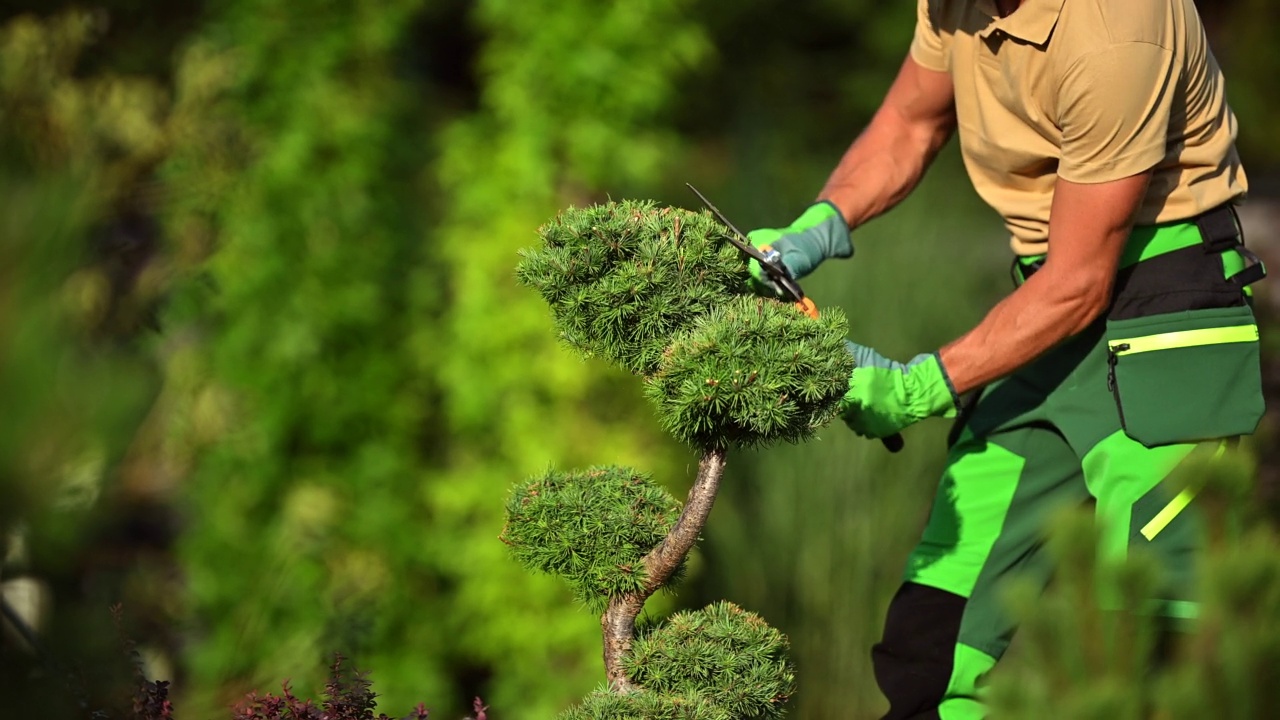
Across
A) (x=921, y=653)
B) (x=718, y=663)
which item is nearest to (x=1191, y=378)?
(x=921, y=653)

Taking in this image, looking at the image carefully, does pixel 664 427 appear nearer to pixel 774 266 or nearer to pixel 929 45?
pixel 774 266

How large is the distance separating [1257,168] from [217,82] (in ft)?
17.8

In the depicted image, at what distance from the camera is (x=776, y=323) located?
186 cm

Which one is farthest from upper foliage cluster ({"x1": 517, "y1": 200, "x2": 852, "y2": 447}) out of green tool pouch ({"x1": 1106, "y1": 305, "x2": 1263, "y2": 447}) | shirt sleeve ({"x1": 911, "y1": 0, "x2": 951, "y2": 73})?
shirt sleeve ({"x1": 911, "y1": 0, "x2": 951, "y2": 73})

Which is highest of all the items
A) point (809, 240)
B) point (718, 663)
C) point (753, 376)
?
point (809, 240)

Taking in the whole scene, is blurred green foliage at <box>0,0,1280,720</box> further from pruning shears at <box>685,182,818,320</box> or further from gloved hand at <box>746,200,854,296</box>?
pruning shears at <box>685,182,818,320</box>

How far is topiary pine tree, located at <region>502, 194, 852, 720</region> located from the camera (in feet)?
6.20

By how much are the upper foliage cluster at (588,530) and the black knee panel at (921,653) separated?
70 centimetres

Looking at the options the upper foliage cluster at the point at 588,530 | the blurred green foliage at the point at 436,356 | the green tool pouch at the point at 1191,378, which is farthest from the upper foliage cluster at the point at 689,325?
the blurred green foliage at the point at 436,356

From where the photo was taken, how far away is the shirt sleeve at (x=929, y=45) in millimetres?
2561

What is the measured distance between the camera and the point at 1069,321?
2.24 meters

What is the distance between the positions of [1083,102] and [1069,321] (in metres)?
0.37

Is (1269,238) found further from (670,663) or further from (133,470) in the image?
(133,470)

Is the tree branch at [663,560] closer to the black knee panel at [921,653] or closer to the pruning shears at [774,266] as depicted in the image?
the pruning shears at [774,266]
